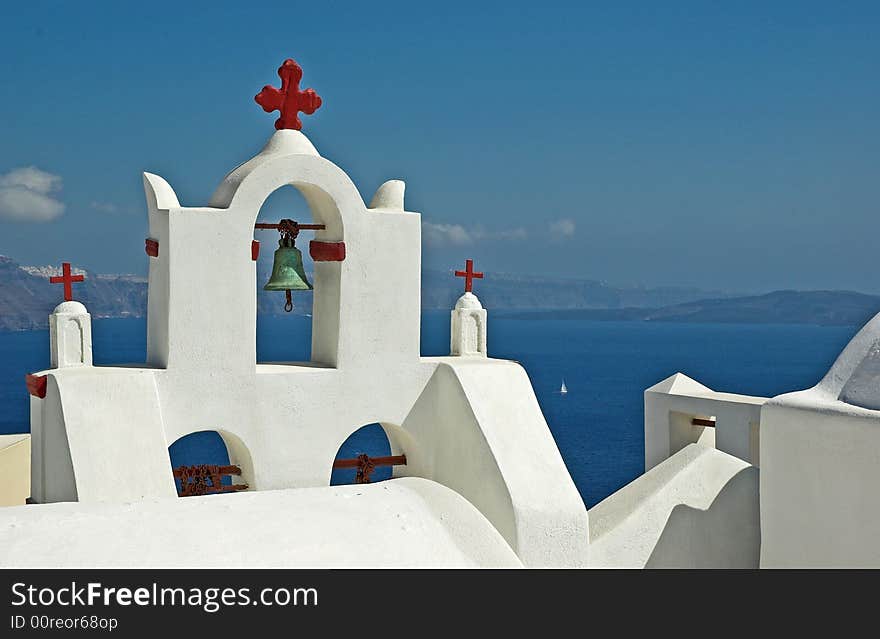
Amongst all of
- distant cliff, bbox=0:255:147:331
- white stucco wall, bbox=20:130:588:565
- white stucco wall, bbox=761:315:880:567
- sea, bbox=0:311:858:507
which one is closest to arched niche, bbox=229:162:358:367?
white stucco wall, bbox=20:130:588:565

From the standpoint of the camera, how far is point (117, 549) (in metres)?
7.31

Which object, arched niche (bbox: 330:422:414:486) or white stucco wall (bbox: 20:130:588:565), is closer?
white stucco wall (bbox: 20:130:588:565)

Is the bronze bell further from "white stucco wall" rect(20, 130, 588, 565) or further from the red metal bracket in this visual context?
the red metal bracket

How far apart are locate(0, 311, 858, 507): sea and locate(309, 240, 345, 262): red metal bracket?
8.60 ft

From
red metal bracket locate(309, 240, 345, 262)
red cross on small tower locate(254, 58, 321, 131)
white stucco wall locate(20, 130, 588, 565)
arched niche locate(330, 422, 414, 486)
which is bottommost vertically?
arched niche locate(330, 422, 414, 486)

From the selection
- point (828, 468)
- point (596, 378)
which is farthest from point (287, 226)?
point (596, 378)

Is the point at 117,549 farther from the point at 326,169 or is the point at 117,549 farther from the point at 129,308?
the point at 129,308

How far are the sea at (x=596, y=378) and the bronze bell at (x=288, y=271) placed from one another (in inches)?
87.7

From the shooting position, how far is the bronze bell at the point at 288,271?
432 inches

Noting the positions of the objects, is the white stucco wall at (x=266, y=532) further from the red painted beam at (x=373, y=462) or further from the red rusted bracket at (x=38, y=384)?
the red painted beam at (x=373, y=462)

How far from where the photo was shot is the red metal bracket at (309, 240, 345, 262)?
405 inches

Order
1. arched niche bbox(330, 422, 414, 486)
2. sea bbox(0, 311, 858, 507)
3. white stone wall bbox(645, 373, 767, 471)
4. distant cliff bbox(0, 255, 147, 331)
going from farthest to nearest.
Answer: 1. distant cliff bbox(0, 255, 147, 331)
2. sea bbox(0, 311, 858, 507)
3. white stone wall bbox(645, 373, 767, 471)
4. arched niche bbox(330, 422, 414, 486)

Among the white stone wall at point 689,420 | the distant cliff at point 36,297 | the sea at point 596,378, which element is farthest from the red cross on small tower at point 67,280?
the distant cliff at point 36,297

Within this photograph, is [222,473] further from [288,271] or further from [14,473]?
[14,473]
